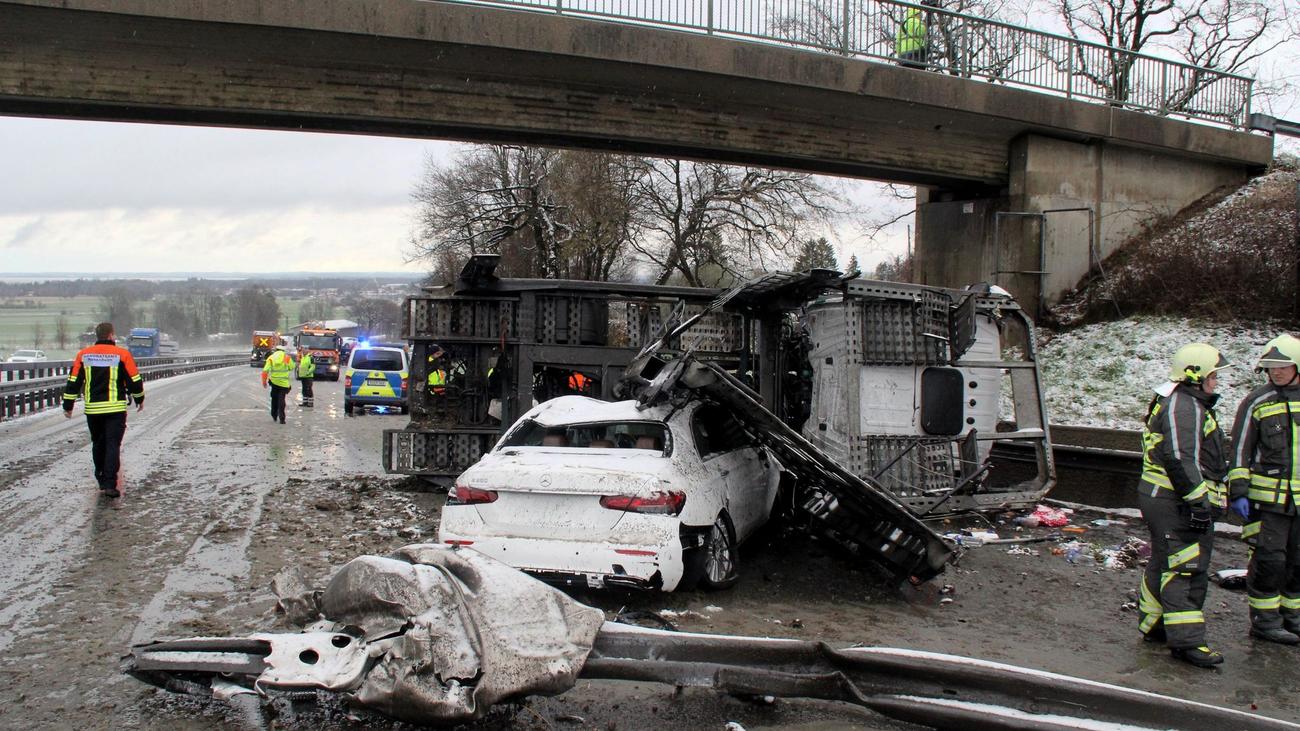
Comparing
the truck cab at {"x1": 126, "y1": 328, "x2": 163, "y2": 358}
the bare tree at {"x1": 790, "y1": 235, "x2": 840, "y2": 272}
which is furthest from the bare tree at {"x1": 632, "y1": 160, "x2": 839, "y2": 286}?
the truck cab at {"x1": 126, "y1": 328, "x2": 163, "y2": 358}

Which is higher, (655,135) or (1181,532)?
(655,135)

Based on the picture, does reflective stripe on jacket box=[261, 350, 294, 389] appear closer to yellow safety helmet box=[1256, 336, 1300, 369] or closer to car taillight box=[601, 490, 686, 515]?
car taillight box=[601, 490, 686, 515]

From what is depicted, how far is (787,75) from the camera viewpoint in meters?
16.4

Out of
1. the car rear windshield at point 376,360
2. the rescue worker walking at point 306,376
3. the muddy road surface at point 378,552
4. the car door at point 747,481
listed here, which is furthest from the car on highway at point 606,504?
the rescue worker walking at point 306,376

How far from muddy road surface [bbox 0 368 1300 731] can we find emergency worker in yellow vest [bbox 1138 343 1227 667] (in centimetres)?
24

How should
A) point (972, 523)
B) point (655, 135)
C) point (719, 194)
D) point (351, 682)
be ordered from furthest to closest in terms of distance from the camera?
point (719, 194) < point (655, 135) < point (972, 523) < point (351, 682)

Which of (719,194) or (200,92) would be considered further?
(719,194)

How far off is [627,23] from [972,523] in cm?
969

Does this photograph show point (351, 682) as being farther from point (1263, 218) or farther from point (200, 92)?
point (1263, 218)

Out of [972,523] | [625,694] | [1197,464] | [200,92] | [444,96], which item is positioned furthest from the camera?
[444,96]

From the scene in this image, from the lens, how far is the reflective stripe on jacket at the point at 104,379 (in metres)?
10.6

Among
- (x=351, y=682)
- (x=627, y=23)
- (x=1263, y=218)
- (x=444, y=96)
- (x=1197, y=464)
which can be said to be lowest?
(x=351, y=682)

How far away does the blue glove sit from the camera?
251 inches

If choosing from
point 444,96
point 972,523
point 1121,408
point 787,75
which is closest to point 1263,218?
point 1121,408
